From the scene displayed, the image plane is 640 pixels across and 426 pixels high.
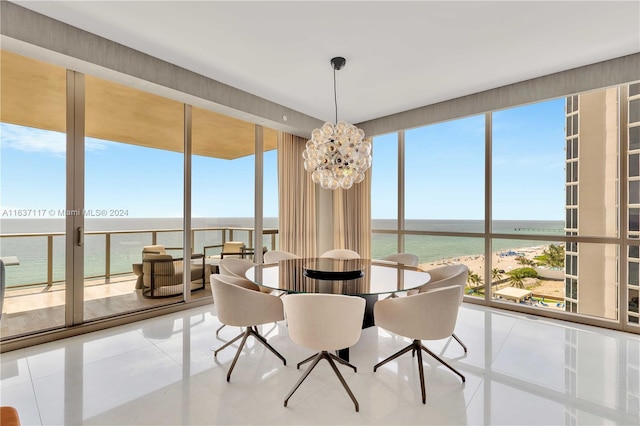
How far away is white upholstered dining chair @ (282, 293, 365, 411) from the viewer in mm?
1895

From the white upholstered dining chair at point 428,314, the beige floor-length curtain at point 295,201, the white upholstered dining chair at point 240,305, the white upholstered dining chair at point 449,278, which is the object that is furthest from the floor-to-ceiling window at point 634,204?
the beige floor-length curtain at point 295,201

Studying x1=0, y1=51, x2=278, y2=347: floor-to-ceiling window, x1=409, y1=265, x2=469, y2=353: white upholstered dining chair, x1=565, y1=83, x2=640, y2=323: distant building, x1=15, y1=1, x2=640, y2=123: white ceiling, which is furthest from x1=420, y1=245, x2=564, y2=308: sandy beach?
x1=0, y1=51, x2=278, y2=347: floor-to-ceiling window

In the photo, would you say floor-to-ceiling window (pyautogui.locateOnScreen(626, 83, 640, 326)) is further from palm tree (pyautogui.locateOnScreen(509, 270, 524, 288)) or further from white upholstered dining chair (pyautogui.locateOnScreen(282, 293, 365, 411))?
white upholstered dining chair (pyautogui.locateOnScreen(282, 293, 365, 411))

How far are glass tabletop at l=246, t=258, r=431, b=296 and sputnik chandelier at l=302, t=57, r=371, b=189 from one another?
94 centimetres

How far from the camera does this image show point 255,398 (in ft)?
6.54

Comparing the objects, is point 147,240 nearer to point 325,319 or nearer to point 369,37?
point 325,319

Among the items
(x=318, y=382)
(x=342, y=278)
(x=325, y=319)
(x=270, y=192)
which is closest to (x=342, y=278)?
(x=342, y=278)

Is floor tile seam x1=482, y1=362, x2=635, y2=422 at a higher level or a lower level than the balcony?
lower

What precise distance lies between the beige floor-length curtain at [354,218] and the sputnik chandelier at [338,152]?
2.27 m

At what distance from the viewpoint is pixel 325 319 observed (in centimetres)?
192

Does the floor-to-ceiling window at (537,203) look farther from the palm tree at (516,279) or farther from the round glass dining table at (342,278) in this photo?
the round glass dining table at (342,278)

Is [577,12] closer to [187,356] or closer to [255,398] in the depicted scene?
[255,398]

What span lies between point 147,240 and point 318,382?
2734 mm

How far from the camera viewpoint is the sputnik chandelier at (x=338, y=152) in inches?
119
